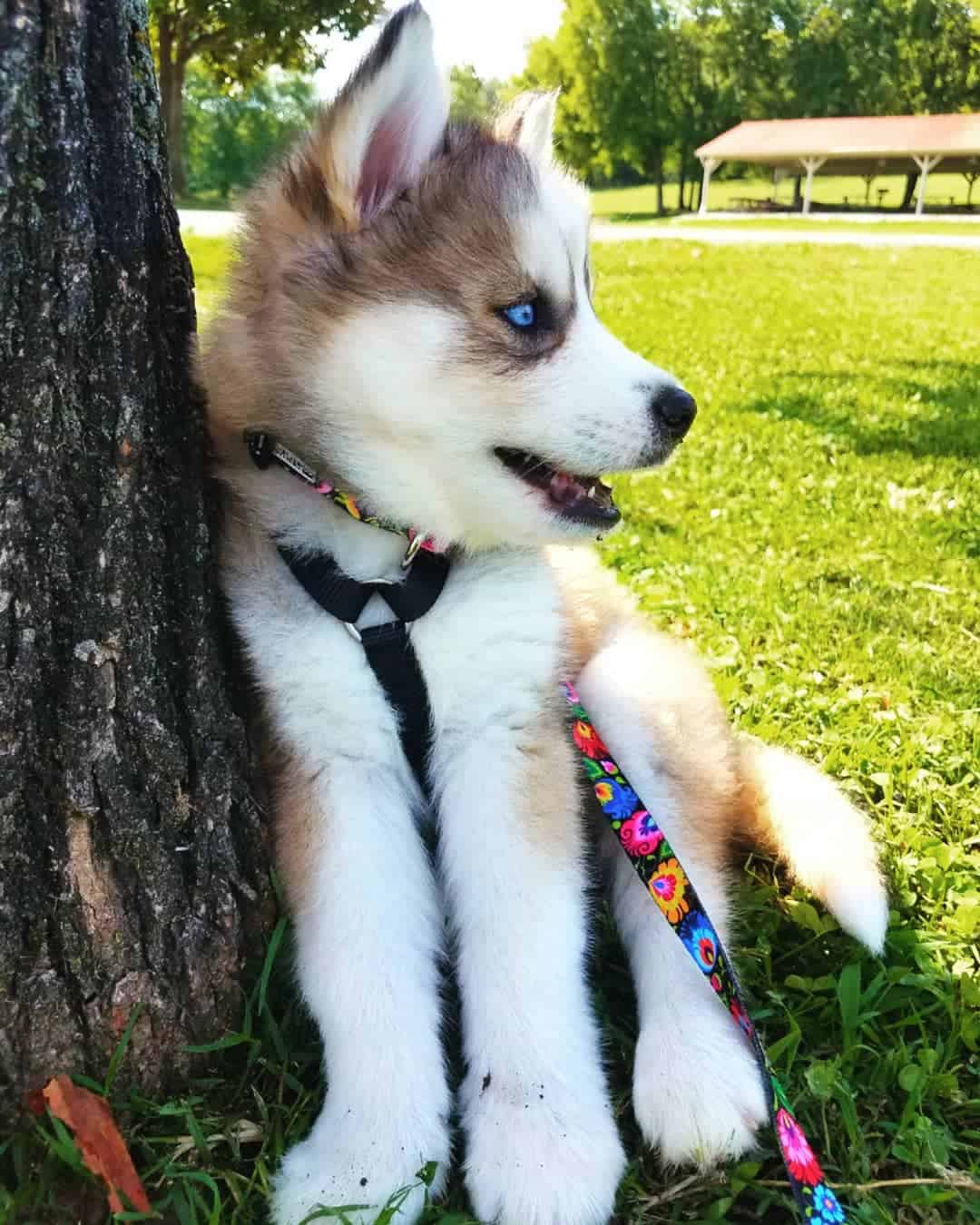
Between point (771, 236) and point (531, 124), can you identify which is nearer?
→ point (531, 124)

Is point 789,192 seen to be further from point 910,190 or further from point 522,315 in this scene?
point 522,315

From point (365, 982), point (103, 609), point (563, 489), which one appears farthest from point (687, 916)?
point (103, 609)

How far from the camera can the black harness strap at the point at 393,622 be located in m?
1.92

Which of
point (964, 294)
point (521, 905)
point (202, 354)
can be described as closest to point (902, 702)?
point (521, 905)

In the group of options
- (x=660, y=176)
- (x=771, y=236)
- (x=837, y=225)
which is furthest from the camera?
(x=660, y=176)

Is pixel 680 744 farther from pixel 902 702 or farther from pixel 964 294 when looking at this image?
pixel 964 294

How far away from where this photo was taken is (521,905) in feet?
6.18

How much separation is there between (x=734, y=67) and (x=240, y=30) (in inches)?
1677

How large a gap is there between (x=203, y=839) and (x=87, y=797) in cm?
24

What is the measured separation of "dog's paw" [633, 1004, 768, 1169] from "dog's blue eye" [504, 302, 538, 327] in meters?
1.26

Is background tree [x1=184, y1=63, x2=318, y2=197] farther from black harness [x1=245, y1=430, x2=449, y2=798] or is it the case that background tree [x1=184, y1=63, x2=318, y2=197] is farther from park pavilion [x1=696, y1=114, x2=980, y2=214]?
black harness [x1=245, y1=430, x2=449, y2=798]

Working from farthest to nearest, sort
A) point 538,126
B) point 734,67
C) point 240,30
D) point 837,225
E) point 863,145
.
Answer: point 734,67
point 863,145
point 837,225
point 240,30
point 538,126

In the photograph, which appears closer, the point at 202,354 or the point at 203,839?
the point at 203,839

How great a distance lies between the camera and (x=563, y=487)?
194 cm
